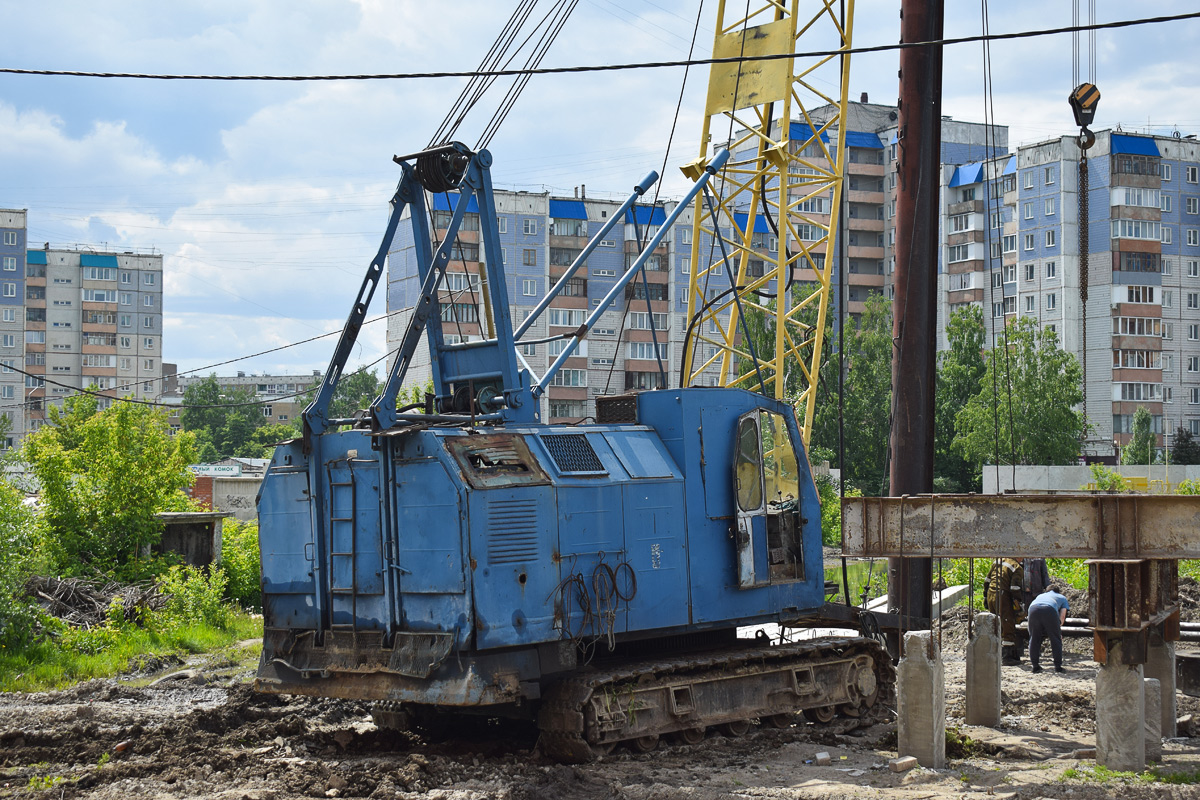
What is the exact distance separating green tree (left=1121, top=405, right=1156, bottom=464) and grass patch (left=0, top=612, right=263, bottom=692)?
48.1m

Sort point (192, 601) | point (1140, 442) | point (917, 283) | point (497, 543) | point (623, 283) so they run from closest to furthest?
point (497, 543) → point (623, 283) → point (917, 283) → point (192, 601) → point (1140, 442)

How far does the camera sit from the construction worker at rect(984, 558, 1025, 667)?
52.3 ft

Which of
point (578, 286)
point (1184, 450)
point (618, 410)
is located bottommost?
point (1184, 450)

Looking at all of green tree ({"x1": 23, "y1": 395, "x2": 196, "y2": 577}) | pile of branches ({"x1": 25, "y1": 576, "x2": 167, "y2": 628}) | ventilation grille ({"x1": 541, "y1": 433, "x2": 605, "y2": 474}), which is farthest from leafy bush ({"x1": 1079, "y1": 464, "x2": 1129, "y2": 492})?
ventilation grille ({"x1": 541, "y1": 433, "x2": 605, "y2": 474})

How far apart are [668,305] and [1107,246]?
74.5 feet

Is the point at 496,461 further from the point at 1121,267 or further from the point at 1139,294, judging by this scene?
the point at 1139,294

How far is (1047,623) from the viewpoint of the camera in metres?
14.8

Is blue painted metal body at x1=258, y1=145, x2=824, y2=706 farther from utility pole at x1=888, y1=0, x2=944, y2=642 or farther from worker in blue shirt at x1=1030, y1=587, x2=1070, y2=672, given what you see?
worker in blue shirt at x1=1030, y1=587, x2=1070, y2=672

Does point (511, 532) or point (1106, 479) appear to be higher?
point (511, 532)

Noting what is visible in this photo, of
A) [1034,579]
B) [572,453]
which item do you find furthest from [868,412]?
[572,453]

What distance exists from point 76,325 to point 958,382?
57.9 metres

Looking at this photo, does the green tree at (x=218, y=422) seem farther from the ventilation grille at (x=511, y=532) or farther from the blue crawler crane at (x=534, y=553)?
the ventilation grille at (x=511, y=532)

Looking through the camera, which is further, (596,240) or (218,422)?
(218,422)

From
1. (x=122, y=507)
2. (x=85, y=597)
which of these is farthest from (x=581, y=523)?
(x=122, y=507)
